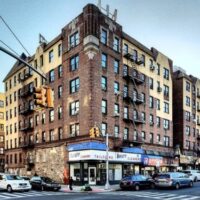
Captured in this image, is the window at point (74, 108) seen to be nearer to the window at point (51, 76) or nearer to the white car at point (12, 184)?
the window at point (51, 76)

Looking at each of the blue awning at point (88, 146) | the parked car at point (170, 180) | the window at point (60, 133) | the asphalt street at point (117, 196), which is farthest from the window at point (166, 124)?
the asphalt street at point (117, 196)

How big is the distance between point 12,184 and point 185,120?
132 ft

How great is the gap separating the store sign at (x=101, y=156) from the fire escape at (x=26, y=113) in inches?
561

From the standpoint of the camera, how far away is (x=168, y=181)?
32.0 metres

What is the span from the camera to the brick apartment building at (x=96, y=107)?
135ft

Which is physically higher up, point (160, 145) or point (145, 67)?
point (145, 67)

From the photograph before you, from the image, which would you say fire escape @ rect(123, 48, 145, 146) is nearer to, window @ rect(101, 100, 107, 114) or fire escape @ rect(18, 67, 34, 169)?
window @ rect(101, 100, 107, 114)

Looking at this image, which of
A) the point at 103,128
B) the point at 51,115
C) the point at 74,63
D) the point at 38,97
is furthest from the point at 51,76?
the point at 38,97

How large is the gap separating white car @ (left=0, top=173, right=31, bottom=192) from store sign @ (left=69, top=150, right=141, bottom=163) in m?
8.83

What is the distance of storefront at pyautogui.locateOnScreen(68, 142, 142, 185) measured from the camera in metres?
39.1

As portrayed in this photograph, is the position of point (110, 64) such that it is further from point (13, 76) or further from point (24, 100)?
point (13, 76)

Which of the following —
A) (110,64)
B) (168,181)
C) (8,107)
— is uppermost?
(110,64)

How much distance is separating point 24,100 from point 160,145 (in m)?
24.5

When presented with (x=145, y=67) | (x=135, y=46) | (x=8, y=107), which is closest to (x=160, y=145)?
(x=145, y=67)
